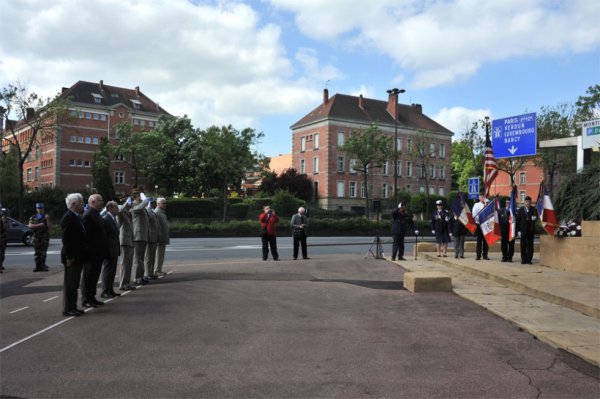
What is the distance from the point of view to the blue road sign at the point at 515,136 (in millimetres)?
21375

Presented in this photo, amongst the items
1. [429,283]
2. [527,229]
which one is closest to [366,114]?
[527,229]

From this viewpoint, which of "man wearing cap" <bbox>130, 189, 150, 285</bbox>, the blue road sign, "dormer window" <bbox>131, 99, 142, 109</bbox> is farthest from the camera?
"dormer window" <bbox>131, 99, 142, 109</bbox>

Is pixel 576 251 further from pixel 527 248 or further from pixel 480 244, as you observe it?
pixel 480 244

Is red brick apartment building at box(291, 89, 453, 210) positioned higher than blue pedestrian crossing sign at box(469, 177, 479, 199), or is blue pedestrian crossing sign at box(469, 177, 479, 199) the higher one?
red brick apartment building at box(291, 89, 453, 210)

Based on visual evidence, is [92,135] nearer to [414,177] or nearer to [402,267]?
[414,177]

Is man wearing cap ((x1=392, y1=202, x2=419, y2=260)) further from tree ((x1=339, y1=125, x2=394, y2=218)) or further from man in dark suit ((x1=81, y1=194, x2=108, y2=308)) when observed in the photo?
tree ((x1=339, y1=125, x2=394, y2=218))

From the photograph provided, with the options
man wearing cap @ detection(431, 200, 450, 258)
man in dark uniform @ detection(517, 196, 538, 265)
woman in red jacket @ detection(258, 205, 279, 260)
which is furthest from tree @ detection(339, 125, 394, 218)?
man in dark uniform @ detection(517, 196, 538, 265)

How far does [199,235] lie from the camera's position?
36531mm

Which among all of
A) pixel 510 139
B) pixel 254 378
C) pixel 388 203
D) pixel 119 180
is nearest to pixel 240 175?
pixel 388 203

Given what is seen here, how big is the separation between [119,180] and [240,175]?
3560 centimetres

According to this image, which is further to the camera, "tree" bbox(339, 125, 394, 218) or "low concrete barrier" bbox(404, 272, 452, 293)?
"tree" bbox(339, 125, 394, 218)

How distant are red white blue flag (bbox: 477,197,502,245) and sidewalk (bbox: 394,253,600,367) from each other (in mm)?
1145

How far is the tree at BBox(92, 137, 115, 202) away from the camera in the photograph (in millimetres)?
64375

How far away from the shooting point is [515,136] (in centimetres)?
2208
